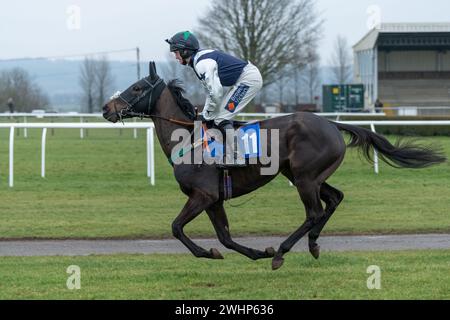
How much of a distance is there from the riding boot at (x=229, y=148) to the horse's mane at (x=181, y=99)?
382 mm

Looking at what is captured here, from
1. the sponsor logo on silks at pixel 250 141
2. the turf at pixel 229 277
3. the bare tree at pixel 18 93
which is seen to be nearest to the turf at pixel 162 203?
the turf at pixel 229 277

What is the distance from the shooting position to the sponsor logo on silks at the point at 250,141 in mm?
7324

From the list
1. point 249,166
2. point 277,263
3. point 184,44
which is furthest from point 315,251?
point 184,44

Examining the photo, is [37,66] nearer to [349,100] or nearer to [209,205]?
[349,100]

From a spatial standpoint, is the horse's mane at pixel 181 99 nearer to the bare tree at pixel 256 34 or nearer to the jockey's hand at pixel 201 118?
the jockey's hand at pixel 201 118

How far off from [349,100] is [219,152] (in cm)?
3920

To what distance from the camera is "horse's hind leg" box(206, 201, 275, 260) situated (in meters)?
7.29

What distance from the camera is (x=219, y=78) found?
24.1ft

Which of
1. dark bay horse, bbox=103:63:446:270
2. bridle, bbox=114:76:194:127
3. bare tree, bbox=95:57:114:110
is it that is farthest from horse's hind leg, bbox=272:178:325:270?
bare tree, bbox=95:57:114:110

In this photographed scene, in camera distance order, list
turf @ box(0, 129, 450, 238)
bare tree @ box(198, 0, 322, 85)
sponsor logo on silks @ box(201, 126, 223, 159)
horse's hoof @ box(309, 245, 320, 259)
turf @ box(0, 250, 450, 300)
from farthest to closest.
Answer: bare tree @ box(198, 0, 322, 85) → turf @ box(0, 129, 450, 238) → horse's hoof @ box(309, 245, 320, 259) → sponsor logo on silks @ box(201, 126, 223, 159) → turf @ box(0, 250, 450, 300)

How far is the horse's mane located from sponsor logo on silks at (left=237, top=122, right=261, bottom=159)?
511 millimetres

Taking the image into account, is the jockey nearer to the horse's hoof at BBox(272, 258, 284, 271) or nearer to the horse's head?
the horse's head

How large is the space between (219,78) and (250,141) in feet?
2.08

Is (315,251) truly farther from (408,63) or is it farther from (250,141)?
(408,63)
